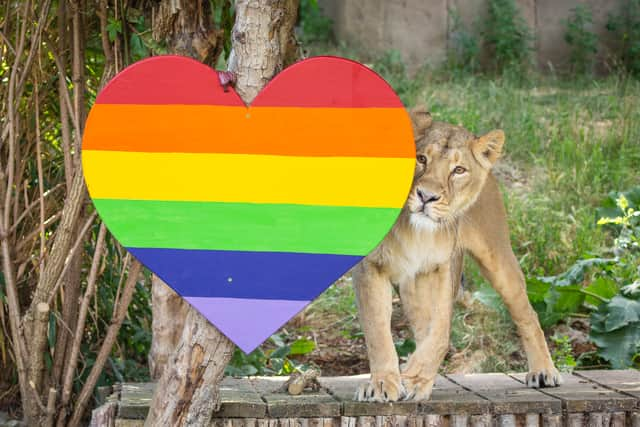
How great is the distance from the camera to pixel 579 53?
1045 cm

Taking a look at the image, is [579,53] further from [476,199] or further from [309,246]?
[309,246]

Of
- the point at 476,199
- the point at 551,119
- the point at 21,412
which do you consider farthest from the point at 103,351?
the point at 551,119

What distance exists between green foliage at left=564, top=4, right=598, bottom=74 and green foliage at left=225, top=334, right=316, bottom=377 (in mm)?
5664

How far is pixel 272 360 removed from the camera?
223 inches

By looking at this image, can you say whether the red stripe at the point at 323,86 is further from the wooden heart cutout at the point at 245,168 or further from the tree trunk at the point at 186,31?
the tree trunk at the point at 186,31

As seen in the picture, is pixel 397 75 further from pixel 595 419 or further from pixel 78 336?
pixel 595 419

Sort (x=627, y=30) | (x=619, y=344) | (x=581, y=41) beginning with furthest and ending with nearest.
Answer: (x=627, y=30) < (x=581, y=41) < (x=619, y=344)

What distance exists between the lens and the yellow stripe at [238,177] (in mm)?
3094

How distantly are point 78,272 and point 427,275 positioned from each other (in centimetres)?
175

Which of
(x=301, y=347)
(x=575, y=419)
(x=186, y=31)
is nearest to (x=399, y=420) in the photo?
(x=575, y=419)

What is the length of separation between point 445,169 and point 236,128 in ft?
2.70

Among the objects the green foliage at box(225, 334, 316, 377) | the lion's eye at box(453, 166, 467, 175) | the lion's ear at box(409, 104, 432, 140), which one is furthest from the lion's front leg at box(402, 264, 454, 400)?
the green foliage at box(225, 334, 316, 377)

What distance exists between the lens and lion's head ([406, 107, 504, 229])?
3402 millimetres

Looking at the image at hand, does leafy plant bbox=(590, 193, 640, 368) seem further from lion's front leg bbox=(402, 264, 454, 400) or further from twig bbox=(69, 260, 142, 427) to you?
twig bbox=(69, 260, 142, 427)
